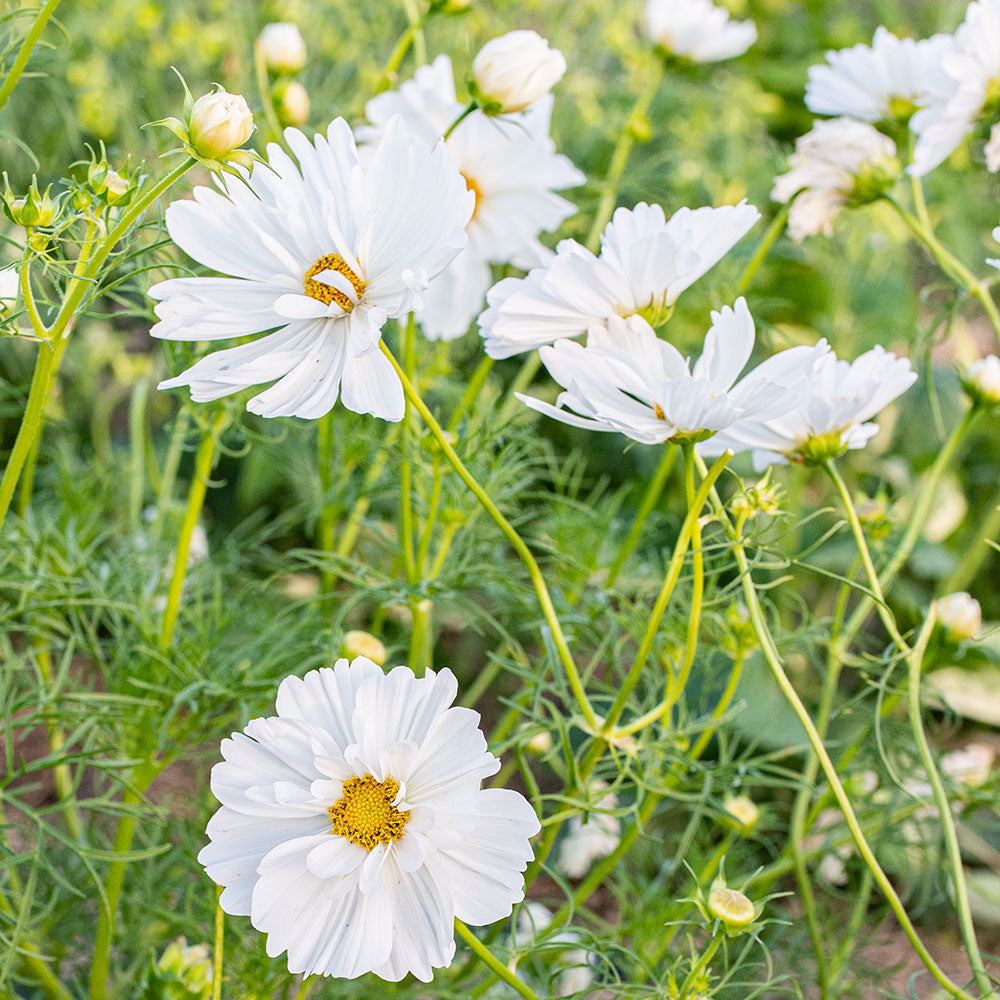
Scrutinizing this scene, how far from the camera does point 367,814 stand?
360 mm

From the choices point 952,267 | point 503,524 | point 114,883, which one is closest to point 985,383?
point 952,267

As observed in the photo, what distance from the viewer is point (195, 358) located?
56 centimetres

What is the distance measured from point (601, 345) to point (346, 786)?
7.1 inches

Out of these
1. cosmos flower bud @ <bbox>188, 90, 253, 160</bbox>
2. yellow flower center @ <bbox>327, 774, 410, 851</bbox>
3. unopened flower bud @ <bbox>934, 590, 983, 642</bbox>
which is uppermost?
cosmos flower bud @ <bbox>188, 90, 253, 160</bbox>

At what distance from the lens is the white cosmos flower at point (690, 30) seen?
696 mm

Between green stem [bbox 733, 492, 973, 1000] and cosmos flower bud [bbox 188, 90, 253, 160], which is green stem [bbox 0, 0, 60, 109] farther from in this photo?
green stem [bbox 733, 492, 973, 1000]

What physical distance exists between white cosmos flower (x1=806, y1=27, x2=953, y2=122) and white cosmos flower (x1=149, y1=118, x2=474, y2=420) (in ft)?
1.05

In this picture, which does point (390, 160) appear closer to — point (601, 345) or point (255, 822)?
A: point (601, 345)

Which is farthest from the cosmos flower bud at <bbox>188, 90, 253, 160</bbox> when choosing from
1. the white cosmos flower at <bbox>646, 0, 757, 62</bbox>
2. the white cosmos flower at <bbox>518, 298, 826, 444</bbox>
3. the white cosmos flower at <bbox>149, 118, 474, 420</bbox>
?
the white cosmos flower at <bbox>646, 0, 757, 62</bbox>

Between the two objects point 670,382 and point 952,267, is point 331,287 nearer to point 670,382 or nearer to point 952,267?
point 670,382

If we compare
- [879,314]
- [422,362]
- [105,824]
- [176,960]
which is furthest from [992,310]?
[879,314]

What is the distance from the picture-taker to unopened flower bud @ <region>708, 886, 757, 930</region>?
0.39 meters

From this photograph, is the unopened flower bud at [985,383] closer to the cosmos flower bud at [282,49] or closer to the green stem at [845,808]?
the green stem at [845,808]

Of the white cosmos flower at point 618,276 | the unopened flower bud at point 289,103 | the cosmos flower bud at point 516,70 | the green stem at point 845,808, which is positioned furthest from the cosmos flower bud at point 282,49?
the green stem at point 845,808
